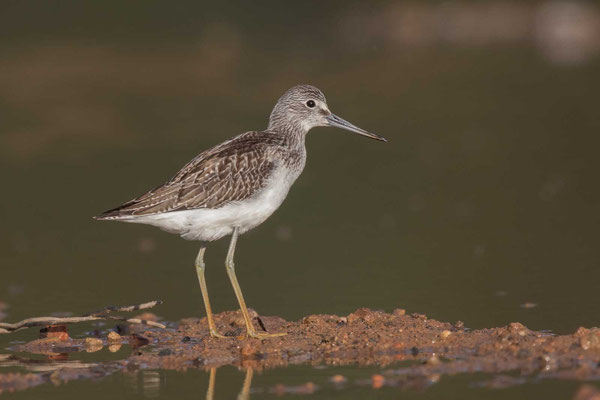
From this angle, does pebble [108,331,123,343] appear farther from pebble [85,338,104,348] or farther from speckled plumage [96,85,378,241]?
speckled plumage [96,85,378,241]

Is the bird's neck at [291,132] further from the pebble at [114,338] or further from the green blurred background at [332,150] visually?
the pebble at [114,338]

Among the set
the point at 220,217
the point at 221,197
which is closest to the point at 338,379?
the point at 220,217

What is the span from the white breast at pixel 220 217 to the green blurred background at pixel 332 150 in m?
1.08

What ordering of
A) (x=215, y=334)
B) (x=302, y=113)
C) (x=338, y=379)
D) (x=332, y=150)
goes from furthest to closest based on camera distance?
(x=332, y=150), (x=302, y=113), (x=215, y=334), (x=338, y=379)

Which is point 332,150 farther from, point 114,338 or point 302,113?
point 114,338

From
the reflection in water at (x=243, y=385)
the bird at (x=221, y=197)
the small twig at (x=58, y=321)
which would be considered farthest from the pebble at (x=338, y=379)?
the small twig at (x=58, y=321)

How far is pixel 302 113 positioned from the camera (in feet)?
41.0

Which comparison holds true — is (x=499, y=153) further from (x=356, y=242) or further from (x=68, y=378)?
(x=68, y=378)

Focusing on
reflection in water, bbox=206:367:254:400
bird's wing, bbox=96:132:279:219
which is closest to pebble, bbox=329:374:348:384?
reflection in water, bbox=206:367:254:400

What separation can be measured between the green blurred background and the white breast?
1082mm

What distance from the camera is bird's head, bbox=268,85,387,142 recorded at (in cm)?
1245

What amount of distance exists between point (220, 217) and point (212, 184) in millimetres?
340

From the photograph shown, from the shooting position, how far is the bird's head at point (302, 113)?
490 inches

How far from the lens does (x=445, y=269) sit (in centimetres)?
1325
